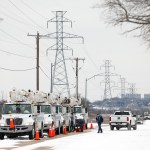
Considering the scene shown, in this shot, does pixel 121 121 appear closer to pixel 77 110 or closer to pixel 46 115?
pixel 77 110

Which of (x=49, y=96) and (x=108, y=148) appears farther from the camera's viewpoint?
(x=49, y=96)

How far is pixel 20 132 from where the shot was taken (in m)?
35.5

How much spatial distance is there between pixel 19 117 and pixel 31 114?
0.85m

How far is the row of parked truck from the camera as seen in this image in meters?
35.5

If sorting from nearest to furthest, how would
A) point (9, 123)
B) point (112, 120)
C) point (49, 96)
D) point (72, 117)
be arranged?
point (9, 123) → point (49, 96) → point (72, 117) → point (112, 120)

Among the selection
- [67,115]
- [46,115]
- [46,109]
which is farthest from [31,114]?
[67,115]

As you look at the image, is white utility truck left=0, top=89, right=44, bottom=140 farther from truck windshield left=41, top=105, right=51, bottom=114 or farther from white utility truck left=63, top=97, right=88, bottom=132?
white utility truck left=63, top=97, right=88, bottom=132

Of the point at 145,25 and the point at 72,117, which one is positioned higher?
the point at 145,25

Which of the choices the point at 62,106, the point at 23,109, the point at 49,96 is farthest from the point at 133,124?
the point at 23,109

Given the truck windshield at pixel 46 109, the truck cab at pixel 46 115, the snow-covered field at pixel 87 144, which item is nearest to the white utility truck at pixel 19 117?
the snow-covered field at pixel 87 144

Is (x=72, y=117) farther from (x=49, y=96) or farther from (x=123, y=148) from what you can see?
(x=123, y=148)

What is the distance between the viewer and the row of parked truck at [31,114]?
35.5 metres

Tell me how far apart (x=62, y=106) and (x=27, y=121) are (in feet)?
40.7

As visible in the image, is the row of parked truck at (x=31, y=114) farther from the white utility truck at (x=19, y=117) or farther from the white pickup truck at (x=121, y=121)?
the white pickup truck at (x=121, y=121)
